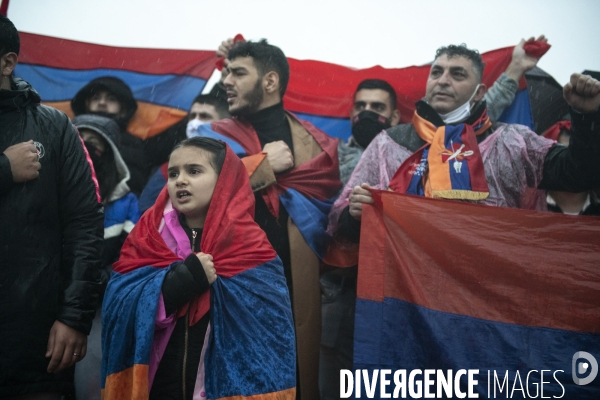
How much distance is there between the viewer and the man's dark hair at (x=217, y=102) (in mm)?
5406

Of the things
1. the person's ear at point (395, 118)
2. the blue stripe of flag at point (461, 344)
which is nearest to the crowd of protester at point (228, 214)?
the person's ear at point (395, 118)

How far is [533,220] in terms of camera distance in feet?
11.4

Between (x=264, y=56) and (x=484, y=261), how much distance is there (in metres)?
2.22

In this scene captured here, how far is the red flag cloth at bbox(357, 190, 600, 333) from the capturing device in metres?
3.31

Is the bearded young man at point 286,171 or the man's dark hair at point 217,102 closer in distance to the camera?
the bearded young man at point 286,171

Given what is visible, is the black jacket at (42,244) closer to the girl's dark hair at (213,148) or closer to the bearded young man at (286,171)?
the girl's dark hair at (213,148)

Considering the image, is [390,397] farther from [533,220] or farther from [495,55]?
[495,55]

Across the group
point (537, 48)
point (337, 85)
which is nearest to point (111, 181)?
point (337, 85)

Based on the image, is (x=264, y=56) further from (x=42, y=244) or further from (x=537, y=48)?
(x=42, y=244)

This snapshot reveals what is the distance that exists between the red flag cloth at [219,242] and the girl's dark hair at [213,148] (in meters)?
0.07

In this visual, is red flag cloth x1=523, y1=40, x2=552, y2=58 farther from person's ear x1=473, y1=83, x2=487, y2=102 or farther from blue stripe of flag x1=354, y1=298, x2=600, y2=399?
blue stripe of flag x1=354, y1=298, x2=600, y2=399

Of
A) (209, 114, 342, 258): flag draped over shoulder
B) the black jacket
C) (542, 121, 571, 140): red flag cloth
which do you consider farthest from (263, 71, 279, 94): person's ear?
(542, 121, 571, 140): red flag cloth

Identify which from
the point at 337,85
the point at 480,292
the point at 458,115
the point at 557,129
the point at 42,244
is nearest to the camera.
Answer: the point at 42,244

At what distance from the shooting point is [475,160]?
3.83 m
